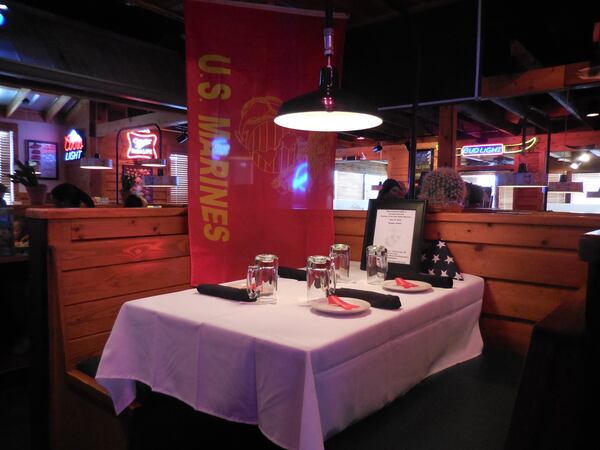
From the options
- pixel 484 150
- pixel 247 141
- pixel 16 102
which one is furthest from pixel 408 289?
pixel 16 102

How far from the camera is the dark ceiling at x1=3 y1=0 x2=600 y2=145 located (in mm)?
3289

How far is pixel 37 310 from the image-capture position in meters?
2.20

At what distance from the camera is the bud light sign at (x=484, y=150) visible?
31.2 feet

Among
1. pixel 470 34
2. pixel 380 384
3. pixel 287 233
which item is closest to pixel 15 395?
pixel 287 233

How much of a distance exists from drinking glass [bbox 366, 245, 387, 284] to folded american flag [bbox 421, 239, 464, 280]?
374mm

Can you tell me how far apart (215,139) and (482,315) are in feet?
5.93

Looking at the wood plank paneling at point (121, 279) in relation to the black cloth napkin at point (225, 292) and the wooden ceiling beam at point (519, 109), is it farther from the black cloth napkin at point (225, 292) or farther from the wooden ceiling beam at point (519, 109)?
the wooden ceiling beam at point (519, 109)

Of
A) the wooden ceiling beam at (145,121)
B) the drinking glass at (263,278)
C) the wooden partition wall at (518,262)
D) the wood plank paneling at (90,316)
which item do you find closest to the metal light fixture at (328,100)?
the drinking glass at (263,278)

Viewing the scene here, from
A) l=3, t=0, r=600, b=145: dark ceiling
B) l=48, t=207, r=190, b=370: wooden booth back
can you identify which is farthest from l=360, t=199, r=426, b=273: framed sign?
l=48, t=207, r=190, b=370: wooden booth back

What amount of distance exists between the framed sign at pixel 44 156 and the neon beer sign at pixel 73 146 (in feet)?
0.99

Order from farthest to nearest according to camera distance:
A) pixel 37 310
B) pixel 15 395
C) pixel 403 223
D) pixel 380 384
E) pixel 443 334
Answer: pixel 15 395
pixel 403 223
pixel 37 310
pixel 443 334
pixel 380 384

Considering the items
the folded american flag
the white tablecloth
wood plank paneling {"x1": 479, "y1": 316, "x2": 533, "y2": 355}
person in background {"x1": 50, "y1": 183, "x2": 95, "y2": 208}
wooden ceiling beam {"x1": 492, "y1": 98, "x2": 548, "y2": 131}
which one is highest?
wooden ceiling beam {"x1": 492, "y1": 98, "x2": 548, "y2": 131}

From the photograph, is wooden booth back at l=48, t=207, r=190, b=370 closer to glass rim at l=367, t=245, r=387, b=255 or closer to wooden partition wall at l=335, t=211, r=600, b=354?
glass rim at l=367, t=245, r=387, b=255

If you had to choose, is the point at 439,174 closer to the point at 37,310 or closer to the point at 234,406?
the point at 234,406
